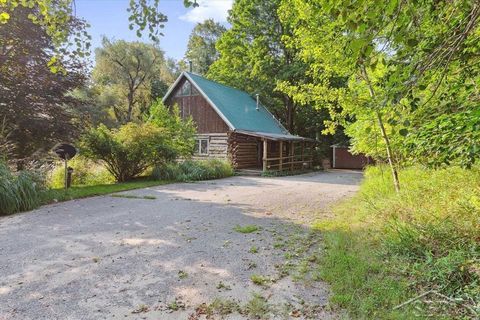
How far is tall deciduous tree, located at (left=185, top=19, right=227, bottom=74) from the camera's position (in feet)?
114

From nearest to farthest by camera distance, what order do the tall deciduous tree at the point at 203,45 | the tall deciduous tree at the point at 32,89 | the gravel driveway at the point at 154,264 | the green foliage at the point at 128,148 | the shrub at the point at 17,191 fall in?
the gravel driveway at the point at 154,264 < the shrub at the point at 17,191 < the tall deciduous tree at the point at 32,89 < the green foliage at the point at 128,148 < the tall deciduous tree at the point at 203,45

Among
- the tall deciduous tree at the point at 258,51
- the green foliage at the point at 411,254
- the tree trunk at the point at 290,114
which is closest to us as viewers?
the green foliage at the point at 411,254

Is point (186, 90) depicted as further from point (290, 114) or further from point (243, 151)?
point (290, 114)

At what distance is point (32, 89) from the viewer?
1088 cm

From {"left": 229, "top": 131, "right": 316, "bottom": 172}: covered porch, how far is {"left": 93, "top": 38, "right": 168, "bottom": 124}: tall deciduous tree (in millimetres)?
15576

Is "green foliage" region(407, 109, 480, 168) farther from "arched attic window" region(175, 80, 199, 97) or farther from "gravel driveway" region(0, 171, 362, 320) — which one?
"arched attic window" region(175, 80, 199, 97)

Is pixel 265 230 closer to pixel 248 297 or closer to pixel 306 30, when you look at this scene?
pixel 248 297

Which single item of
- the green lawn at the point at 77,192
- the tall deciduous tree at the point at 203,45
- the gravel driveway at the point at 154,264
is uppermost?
the tall deciduous tree at the point at 203,45

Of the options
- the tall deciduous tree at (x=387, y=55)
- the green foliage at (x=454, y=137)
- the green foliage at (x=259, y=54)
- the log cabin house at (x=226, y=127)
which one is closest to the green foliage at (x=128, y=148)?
the log cabin house at (x=226, y=127)

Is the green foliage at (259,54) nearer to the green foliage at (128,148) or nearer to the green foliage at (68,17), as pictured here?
the green foliage at (128,148)

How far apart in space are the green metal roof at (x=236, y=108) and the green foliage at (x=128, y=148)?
542 cm

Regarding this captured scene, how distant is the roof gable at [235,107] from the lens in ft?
63.0

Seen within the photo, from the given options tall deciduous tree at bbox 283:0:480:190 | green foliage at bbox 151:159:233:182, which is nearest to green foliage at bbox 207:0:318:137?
green foliage at bbox 151:159:233:182

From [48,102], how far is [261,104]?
17102 millimetres
